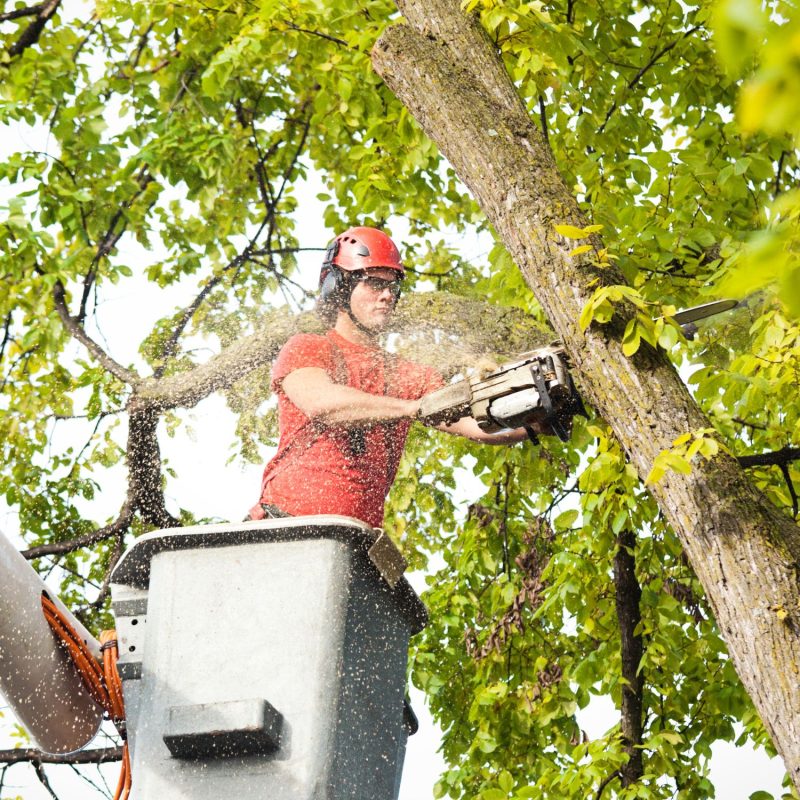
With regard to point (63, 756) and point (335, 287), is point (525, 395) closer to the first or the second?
point (335, 287)

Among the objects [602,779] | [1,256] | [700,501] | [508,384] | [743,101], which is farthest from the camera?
[1,256]

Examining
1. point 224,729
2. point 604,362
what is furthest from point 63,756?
point 604,362

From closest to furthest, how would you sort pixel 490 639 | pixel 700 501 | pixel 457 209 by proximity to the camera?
pixel 700 501 → pixel 490 639 → pixel 457 209

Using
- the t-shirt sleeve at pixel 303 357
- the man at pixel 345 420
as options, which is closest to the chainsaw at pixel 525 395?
the man at pixel 345 420

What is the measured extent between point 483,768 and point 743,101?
5.42 m

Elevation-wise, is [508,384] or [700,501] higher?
[508,384]

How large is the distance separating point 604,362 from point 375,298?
49.6 inches

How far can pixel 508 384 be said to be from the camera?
2.98 metres

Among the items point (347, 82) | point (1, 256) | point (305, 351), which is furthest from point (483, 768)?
point (1, 256)

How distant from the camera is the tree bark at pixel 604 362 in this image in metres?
2.24

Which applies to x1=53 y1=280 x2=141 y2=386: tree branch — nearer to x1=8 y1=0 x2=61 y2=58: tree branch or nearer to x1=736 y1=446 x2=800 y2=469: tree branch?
x1=8 y1=0 x2=61 y2=58: tree branch

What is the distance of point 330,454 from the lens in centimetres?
325

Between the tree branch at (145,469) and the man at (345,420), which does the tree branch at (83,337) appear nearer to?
the tree branch at (145,469)

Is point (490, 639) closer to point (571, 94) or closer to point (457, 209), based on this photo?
point (571, 94)
